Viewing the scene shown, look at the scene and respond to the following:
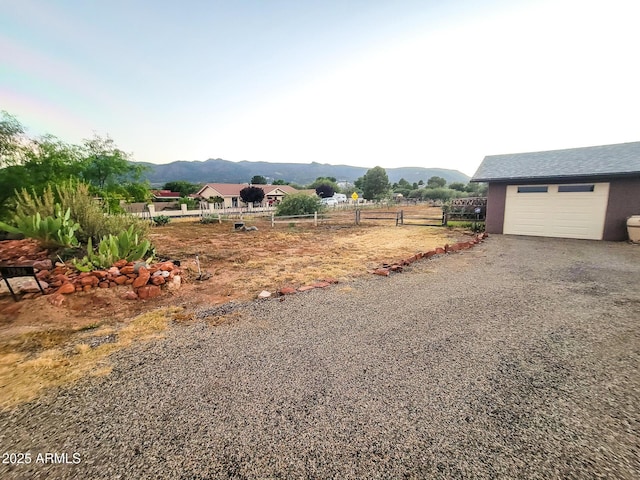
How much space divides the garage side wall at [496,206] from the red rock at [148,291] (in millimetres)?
13839

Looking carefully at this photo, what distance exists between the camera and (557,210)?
1102cm

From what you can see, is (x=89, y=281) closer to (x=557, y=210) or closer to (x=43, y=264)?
(x=43, y=264)

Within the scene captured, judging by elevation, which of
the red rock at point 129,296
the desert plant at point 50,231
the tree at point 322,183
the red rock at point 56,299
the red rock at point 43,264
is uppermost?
the tree at point 322,183

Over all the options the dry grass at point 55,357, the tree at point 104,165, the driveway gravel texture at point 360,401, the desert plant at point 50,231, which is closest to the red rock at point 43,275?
the desert plant at point 50,231

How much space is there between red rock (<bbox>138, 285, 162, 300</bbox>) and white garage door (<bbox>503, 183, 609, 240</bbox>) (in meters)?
14.1

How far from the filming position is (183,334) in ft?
11.0

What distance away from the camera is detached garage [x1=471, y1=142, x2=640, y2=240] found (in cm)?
992

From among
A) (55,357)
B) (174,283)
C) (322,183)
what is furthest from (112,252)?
(322,183)

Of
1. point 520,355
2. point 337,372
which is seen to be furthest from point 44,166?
point 520,355

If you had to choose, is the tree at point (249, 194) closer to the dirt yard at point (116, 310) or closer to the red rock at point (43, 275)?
the dirt yard at point (116, 310)

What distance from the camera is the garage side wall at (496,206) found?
12112 mm

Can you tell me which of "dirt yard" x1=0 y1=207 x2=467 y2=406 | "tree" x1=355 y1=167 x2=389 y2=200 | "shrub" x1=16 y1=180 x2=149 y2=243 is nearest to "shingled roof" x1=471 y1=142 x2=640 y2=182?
"dirt yard" x1=0 y1=207 x2=467 y2=406

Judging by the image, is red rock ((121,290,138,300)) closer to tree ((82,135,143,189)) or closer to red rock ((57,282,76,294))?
red rock ((57,282,76,294))

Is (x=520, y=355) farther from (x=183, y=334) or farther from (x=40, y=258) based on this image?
(x=40, y=258)
